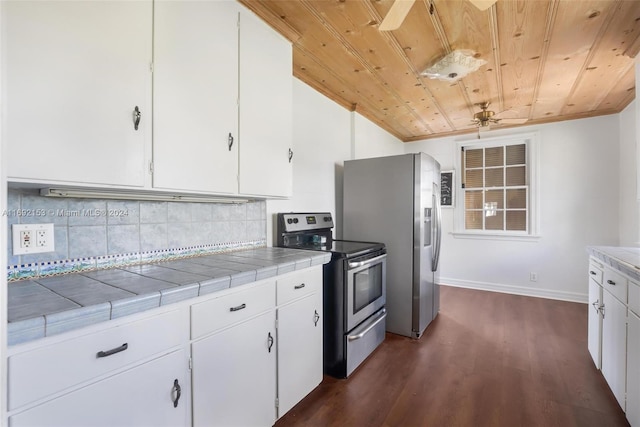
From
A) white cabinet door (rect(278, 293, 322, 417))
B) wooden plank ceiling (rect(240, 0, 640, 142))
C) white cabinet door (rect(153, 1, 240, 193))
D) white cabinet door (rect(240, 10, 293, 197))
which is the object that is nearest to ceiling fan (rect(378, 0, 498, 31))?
wooden plank ceiling (rect(240, 0, 640, 142))

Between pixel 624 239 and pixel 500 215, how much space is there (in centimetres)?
132

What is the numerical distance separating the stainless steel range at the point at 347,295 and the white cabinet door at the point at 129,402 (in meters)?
1.19

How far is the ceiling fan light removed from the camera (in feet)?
7.67

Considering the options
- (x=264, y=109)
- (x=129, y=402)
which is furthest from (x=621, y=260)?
(x=129, y=402)

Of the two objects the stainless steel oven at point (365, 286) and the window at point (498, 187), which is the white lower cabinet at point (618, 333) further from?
the window at point (498, 187)

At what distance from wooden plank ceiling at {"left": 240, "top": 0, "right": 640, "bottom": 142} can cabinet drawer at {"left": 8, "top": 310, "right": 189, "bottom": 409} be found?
5.93 feet

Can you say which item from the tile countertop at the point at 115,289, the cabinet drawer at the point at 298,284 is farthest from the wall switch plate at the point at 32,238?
the cabinet drawer at the point at 298,284

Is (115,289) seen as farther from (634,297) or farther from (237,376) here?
(634,297)

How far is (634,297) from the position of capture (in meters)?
1.53

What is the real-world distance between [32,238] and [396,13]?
1897 mm

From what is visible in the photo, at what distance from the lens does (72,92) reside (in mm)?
1100

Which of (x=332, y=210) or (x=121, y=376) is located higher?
(x=332, y=210)

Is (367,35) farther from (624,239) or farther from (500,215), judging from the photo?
(624,239)

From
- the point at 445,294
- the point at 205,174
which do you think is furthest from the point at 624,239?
the point at 205,174
